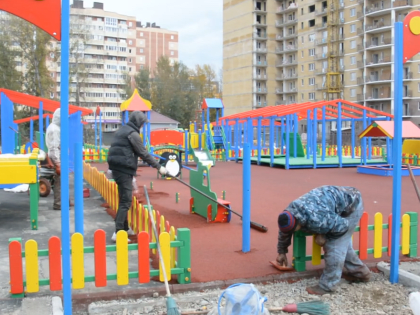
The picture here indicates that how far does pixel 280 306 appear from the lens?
3.89 metres

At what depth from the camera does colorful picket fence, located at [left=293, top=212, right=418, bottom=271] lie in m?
4.61

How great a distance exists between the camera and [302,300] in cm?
407

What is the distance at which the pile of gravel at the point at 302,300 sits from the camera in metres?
3.80

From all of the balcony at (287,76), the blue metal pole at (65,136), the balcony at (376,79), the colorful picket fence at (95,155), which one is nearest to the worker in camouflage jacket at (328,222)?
the blue metal pole at (65,136)

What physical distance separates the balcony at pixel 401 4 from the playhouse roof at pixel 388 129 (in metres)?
39.4

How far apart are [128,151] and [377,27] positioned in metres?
52.4

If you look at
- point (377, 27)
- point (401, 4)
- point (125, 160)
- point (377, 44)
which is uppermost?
point (401, 4)

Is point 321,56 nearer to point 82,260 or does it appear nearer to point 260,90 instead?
point 260,90

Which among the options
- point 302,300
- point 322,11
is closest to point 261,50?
point 322,11

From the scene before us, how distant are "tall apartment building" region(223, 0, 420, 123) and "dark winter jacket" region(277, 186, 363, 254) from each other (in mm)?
49796

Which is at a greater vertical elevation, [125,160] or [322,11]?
[322,11]

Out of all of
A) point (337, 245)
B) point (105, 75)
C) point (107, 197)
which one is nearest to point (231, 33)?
point (105, 75)

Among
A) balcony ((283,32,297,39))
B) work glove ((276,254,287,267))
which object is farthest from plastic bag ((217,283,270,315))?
balcony ((283,32,297,39))

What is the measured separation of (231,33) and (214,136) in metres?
50.1
